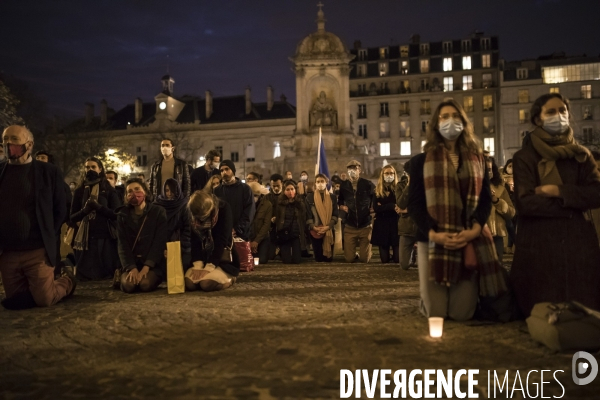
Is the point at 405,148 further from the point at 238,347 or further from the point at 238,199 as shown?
the point at 238,347

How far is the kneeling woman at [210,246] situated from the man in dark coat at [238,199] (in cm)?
212

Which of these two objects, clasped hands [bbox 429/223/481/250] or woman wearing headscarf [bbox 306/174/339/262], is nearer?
clasped hands [bbox 429/223/481/250]

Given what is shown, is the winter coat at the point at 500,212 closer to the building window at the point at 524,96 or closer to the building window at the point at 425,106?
the building window at the point at 524,96

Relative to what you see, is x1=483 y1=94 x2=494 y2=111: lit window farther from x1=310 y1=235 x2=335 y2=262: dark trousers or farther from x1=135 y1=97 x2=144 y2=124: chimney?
x1=310 y1=235 x2=335 y2=262: dark trousers

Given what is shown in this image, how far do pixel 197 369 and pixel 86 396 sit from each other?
87 centimetres

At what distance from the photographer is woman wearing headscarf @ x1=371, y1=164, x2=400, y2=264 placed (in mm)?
13070

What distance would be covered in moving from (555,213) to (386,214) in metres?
7.47

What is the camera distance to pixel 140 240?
9133mm

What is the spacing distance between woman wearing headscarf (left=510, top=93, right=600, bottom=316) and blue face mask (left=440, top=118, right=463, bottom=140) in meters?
0.69

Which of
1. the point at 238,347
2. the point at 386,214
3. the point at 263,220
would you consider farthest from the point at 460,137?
the point at 263,220

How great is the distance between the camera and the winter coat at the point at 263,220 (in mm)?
13891

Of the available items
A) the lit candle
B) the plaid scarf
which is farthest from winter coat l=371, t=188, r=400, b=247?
the lit candle

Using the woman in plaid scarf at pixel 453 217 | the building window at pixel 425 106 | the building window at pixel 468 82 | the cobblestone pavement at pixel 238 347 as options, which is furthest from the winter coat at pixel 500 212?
the building window at pixel 468 82

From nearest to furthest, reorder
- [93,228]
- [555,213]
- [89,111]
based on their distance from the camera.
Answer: [555,213] → [93,228] → [89,111]
